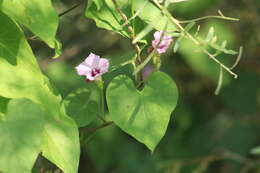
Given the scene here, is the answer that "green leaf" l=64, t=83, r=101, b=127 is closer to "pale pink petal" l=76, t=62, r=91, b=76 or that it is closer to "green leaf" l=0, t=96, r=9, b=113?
"pale pink petal" l=76, t=62, r=91, b=76

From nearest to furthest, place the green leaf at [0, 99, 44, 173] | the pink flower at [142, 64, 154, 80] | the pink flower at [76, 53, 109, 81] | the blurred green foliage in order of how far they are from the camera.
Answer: the green leaf at [0, 99, 44, 173] → the pink flower at [76, 53, 109, 81] → the pink flower at [142, 64, 154, 80] → the blurred green foliage

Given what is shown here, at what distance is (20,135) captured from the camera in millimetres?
1005

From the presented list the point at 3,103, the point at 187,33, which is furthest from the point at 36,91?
the point at 187,33

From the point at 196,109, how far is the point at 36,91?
1.80 metres

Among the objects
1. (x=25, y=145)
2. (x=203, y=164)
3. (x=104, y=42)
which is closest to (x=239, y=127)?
(x=203, y=164)

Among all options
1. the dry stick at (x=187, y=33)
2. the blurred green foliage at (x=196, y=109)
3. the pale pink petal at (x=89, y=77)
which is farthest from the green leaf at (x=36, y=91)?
the blurred green foliage at (x=196, y=109)

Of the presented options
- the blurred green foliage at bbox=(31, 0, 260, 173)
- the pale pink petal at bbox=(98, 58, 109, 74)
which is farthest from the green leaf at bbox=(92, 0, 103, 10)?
the blurred green foliage at bbox=(31, 0, 260, 173)

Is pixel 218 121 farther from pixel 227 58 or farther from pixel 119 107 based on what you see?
pixel 119 107

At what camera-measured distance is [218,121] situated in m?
2.94

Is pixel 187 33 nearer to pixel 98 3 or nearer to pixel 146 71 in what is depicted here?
pixel 98 3

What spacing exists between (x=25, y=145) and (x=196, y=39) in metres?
0.33

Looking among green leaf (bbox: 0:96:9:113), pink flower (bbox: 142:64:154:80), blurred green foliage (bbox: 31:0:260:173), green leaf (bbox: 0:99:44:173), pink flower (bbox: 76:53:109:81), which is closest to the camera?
green leaf (bbox: 0:99:44:173)

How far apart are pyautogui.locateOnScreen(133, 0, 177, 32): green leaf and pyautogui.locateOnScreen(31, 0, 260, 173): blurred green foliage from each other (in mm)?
1165

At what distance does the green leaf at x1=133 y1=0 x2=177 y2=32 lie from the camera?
1147 mm
